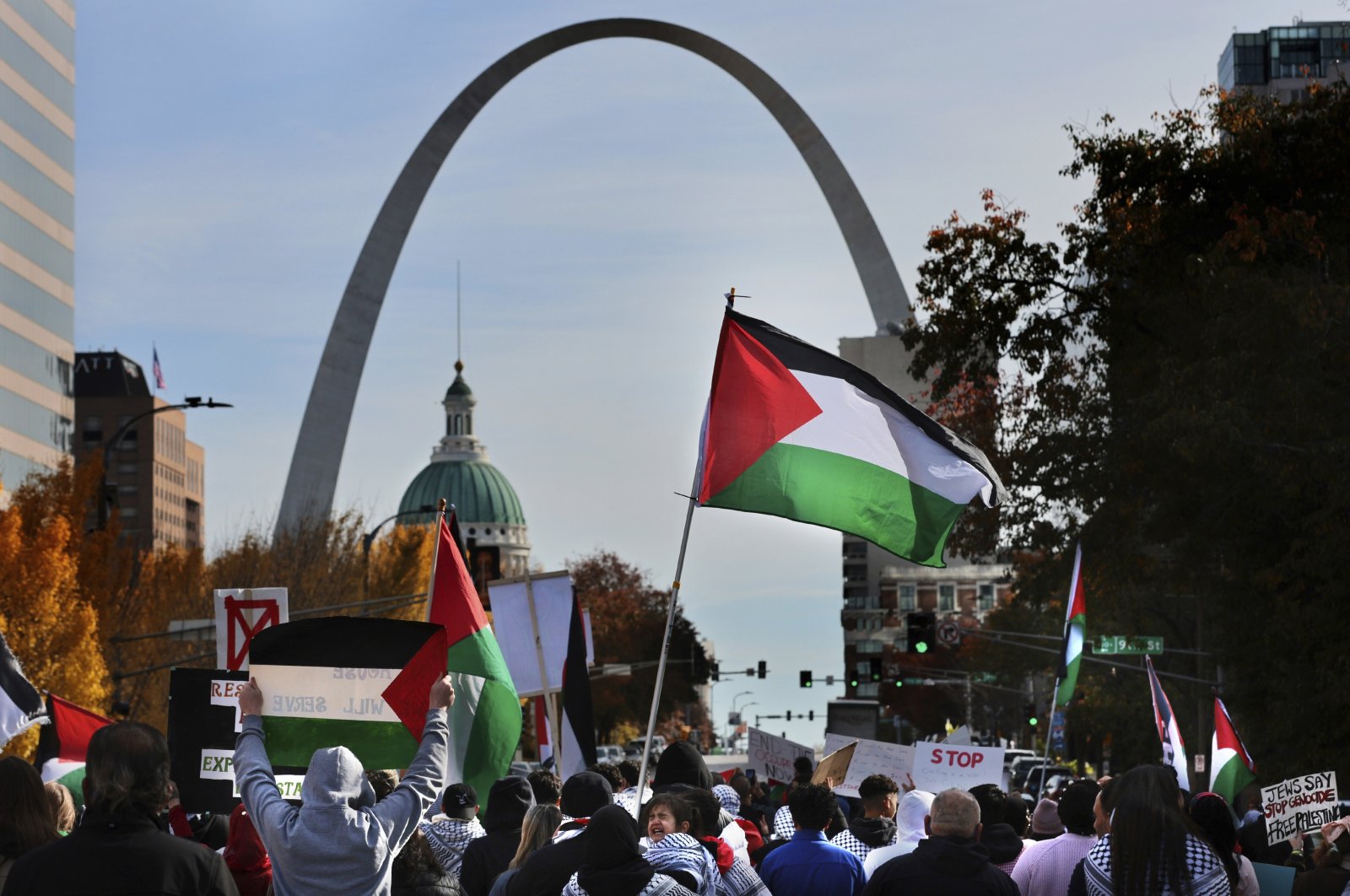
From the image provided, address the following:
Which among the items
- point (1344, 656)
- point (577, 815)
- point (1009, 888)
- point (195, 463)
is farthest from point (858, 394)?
point (195, 463)

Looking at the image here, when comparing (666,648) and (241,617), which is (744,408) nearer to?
(666,648)

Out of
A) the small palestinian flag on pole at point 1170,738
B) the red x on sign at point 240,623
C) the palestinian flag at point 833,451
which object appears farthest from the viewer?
the small palestinian flag on pole at point 1170,738

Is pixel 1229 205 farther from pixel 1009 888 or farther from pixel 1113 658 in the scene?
pixel 1113 658

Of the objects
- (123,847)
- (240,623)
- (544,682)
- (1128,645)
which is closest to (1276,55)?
(1128,645)

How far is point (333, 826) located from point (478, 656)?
4920 millimetres

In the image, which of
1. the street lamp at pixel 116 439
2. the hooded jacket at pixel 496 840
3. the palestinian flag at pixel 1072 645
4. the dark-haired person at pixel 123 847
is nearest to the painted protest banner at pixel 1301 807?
the hooded jacket at pixel 496 840

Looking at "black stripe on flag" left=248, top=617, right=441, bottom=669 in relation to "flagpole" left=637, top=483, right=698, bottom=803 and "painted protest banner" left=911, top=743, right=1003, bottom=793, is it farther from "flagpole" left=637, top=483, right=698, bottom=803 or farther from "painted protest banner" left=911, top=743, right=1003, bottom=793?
"painted protest banner" left=911, top=743, right=1003, bottom=793

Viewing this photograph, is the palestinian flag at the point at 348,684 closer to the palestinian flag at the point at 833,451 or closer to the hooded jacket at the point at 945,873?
the hooded jacket at the point at 945,873

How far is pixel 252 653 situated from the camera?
8469mm

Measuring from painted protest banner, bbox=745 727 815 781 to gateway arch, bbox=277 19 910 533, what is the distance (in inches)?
1710

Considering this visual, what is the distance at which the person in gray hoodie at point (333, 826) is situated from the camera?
288 inches

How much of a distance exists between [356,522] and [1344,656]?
40955mm

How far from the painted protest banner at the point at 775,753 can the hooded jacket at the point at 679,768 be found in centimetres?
932

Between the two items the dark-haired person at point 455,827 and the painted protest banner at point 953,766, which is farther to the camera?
the painted protest banner at point 953,766
